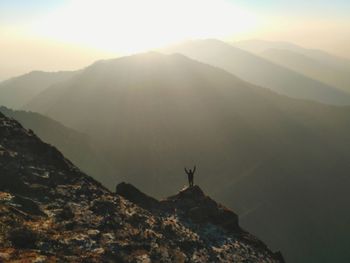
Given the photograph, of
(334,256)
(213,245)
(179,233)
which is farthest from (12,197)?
(334,256)

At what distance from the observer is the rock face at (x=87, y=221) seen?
1683 centimetres

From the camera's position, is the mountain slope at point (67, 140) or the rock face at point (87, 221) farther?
→ the mountain slope at point (67, 140)

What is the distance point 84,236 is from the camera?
18.6 m

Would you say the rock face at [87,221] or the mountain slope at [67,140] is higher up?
the mountain slope at [67,140]

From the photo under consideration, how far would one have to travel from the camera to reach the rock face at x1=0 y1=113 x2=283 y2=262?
1683 cm

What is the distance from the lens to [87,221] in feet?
66.7

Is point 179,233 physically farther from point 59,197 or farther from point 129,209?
point 59,197

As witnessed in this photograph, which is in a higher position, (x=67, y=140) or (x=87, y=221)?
(x=67, y=140)

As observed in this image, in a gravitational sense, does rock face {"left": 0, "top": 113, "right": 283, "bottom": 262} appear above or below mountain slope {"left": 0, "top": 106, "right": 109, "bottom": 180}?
below

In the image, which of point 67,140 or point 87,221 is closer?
point 87,221

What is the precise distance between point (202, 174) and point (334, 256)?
63.5 meters

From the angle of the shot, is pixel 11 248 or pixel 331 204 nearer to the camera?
pixel 11 248

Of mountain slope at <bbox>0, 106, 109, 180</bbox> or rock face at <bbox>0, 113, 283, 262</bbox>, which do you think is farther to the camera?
mountain slope at <bbox>0, 106, 109, 180</bbox>

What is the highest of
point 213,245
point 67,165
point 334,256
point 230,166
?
point 230,166
